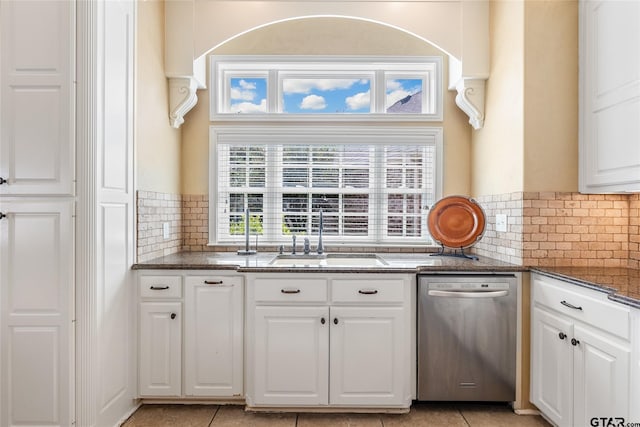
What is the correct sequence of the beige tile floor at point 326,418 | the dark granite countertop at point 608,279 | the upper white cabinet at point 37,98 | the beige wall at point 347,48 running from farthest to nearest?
the beige wall at point 347,48
the beige tile floor at point 326,418
the upper white cabinet at point 37,98
the dark granite countertop at point 608,279

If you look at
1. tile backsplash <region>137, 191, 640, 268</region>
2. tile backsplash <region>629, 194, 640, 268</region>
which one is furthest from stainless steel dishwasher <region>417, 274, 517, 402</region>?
tile backsplash <region>629, 194, 640, 268</region>

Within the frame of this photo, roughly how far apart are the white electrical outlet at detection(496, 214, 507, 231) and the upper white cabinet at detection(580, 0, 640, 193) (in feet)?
1.65

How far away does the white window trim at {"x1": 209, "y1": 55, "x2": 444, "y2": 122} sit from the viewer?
3330mm

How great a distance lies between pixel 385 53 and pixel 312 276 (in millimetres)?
2050

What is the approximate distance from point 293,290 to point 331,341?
404 mm

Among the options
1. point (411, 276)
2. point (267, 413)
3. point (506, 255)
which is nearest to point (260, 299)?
point (267, 413)

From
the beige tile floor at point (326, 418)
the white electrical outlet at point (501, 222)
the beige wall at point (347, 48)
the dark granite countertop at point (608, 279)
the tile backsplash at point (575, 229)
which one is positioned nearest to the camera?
the dark granite countertop at point (608, 279)

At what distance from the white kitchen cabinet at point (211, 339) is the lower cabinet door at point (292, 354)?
179 millimetres

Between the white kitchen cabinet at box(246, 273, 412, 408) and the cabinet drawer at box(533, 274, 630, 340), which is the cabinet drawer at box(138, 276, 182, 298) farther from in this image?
the cabinet drawer at box(533, 274, 630, 340)

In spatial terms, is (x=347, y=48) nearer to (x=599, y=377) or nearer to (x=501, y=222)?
(x=501, y=222)

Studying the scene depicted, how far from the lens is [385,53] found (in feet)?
10.9

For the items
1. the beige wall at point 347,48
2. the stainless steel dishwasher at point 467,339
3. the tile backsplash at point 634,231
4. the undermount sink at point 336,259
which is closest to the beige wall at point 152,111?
the beige wall at point 347,48

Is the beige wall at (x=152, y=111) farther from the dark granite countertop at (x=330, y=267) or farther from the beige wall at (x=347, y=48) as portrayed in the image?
the dark granite countertop at (x=330, y=267)

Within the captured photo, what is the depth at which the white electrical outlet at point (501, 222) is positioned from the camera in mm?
2753
